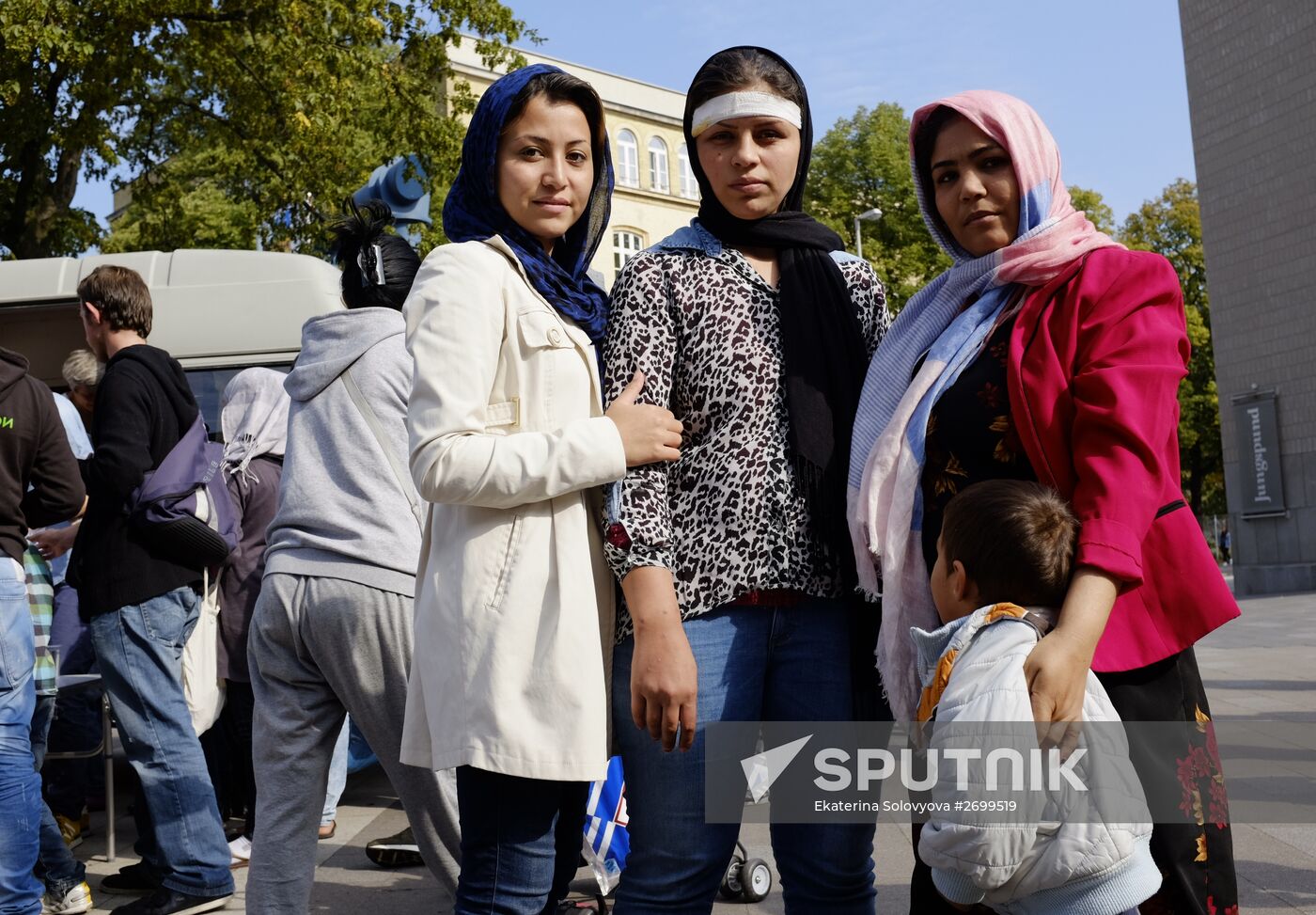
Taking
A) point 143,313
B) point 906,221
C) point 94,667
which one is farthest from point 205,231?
point 906,221

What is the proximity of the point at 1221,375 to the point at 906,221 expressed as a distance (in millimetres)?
13043

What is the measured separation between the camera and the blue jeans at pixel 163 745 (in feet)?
15.2

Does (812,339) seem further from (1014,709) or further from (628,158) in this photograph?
(628,158)

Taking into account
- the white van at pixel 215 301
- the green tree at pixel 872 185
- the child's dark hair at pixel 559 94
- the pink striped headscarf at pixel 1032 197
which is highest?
the green tree at pixel 872 185

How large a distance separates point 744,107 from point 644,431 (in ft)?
2.38

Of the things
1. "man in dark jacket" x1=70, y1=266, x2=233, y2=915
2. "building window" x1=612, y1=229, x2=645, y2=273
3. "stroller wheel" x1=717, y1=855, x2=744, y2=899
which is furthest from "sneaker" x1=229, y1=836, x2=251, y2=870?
"building window" x1=612, y1=229, x2=645, y2=273

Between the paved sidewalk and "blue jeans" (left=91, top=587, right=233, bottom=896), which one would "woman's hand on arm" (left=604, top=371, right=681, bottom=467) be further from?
"blue jeans" (left=91, top=587, right=233, bottom=896)

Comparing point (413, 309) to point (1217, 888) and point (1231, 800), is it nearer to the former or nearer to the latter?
point (1217, 888)

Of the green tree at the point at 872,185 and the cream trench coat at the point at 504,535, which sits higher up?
the green tree at the point at 872,185

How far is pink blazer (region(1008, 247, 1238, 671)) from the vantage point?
2193mm

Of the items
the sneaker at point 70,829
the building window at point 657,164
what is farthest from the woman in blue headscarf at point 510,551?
the building window at point 657,164

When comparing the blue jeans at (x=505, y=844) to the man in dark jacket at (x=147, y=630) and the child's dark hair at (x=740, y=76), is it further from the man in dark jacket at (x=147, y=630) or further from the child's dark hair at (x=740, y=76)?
the man in dark jacket at (x=147, y=630)

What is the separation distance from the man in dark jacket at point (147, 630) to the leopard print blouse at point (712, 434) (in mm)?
2729

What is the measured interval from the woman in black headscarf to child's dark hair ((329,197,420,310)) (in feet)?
4.83
